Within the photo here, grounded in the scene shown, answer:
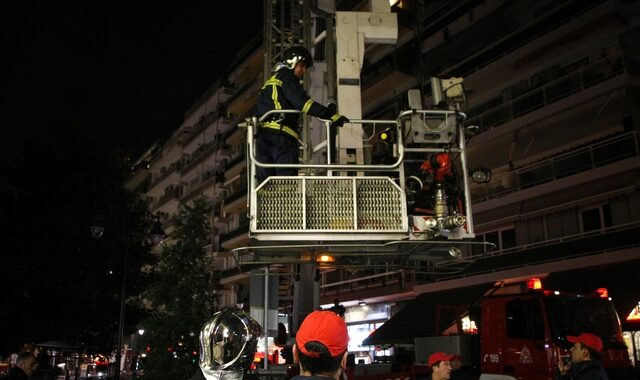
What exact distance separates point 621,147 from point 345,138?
15.4 meters

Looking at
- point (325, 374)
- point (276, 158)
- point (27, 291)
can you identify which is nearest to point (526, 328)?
point (276, 158)

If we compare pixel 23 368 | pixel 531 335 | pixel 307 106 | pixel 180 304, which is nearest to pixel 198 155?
pixel 180 304

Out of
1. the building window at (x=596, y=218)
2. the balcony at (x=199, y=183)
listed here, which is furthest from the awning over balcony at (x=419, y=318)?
the balcony at (x=199, y=183)

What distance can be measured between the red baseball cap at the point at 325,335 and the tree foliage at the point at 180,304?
2404cm

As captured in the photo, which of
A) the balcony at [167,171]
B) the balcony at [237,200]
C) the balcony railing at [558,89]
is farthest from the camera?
the balcony at [167,171]

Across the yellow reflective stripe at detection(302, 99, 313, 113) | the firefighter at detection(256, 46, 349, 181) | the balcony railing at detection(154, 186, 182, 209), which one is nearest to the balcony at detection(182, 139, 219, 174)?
the balcony railing at detection(154, 186, 182, 209)

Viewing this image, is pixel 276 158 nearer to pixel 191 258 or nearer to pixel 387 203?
pixel 387 203

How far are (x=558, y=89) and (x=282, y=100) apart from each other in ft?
58.8

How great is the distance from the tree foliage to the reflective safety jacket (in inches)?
828

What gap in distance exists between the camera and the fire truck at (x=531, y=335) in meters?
8.56

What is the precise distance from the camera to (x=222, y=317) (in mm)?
3975

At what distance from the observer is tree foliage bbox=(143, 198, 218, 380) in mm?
26812

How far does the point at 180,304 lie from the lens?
91.5ft

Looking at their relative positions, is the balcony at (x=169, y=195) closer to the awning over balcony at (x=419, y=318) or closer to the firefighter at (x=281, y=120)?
the awning over balcony at (x=419, y=318)
